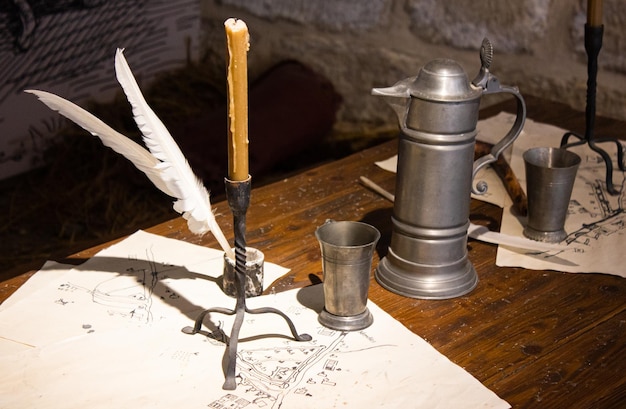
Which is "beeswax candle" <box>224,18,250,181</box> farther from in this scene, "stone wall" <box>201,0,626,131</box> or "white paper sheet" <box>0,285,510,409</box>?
"stone wall" <box>201,0,626,131</box>

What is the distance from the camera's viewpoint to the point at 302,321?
42.1 inches

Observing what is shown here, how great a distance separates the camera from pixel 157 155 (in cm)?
108

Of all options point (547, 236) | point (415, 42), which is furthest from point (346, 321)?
point (415, 42)

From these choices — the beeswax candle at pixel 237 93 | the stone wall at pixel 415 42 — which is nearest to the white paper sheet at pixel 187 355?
the beeswax candle at pixel 237 93

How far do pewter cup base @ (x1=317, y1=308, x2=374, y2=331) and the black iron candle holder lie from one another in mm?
662

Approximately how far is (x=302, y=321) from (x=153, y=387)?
0.73ft

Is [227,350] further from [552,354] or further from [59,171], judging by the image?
[59,171]

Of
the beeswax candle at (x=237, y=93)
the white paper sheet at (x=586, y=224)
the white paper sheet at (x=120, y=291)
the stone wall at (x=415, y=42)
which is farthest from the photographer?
the stone wall at (x=415, y=42)

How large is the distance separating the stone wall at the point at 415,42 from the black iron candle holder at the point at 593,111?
49cm

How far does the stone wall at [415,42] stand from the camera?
207cm

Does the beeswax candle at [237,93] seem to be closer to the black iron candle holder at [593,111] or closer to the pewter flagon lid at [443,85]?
the pewter flagon lid at [443,85]

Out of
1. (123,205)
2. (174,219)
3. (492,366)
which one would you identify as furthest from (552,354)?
(123,205)

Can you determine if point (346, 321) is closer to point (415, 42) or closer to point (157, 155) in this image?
point (157, 155)

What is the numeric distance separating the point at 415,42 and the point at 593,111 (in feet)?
3.03
